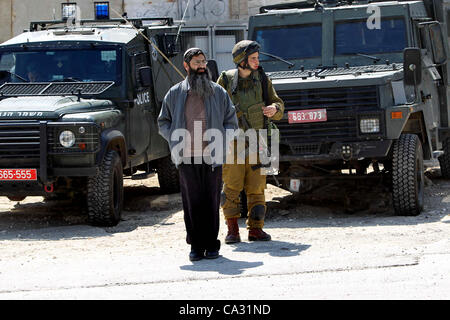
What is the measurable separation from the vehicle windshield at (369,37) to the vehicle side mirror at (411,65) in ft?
2.02

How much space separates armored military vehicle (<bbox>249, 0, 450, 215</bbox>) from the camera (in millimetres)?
10055

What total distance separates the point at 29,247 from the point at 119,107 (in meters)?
2.66

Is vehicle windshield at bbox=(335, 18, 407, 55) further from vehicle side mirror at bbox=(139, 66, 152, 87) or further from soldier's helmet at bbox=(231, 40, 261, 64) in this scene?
soldier's helmet at bbox=(231, 40, 261, 64)

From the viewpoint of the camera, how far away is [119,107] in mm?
11188

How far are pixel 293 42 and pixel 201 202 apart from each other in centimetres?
392

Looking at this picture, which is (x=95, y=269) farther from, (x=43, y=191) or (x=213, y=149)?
(x=43, y=191)

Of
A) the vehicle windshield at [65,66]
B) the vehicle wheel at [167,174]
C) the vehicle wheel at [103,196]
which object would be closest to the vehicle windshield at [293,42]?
the vehicle windshield at [65,66]

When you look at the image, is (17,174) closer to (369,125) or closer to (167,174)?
(369,125)

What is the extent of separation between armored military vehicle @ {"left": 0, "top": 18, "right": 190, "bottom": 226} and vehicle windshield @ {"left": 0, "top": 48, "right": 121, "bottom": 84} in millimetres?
11

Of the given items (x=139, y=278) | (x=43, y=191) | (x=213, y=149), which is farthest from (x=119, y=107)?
(x=139, y=278)

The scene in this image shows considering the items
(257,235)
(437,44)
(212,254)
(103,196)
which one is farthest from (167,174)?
(212,254)

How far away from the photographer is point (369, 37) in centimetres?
1084

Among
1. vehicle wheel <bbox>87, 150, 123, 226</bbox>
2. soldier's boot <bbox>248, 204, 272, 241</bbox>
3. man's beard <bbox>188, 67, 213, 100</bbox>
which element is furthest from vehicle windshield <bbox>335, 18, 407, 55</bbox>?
man's beard <bbox>188, 67, 213, 100</bbox>

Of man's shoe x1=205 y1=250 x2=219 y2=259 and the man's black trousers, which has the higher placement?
the man's black trousers
